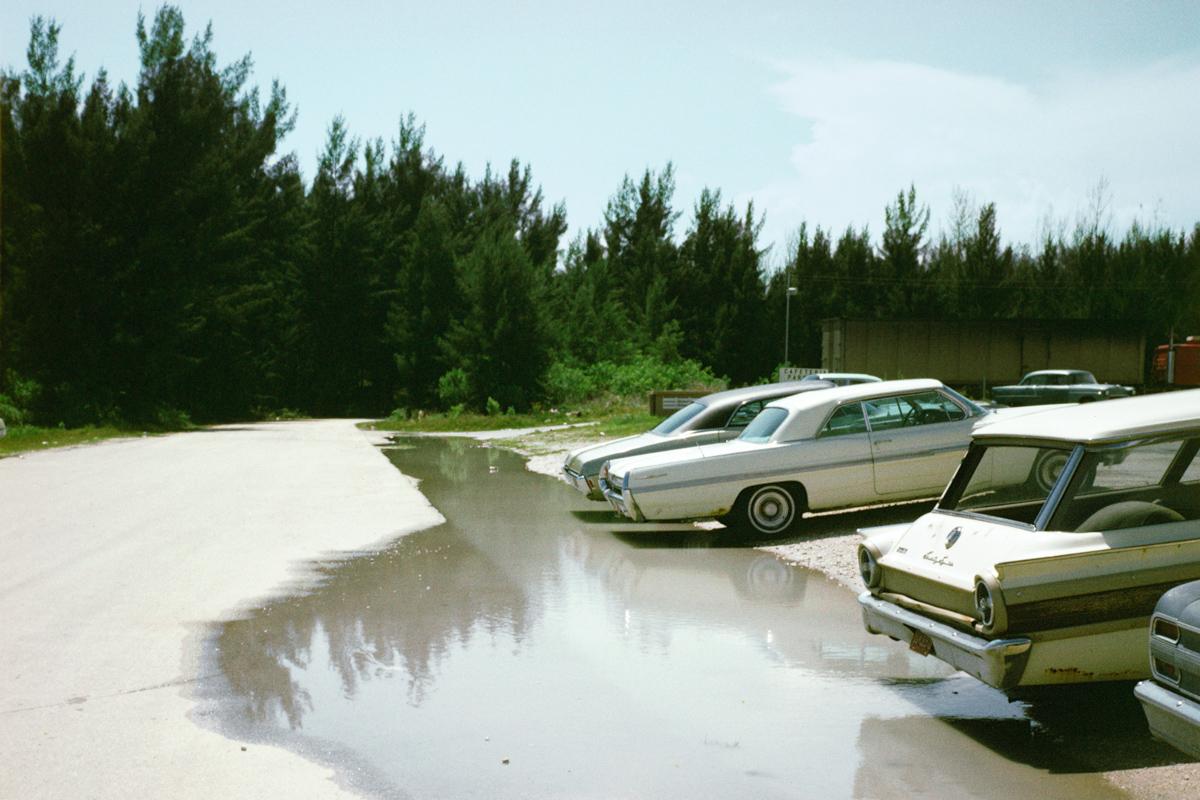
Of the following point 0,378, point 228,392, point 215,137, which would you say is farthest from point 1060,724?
point 228,392

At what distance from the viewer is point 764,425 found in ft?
41.4

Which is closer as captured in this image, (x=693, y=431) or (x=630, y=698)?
(x=630, y=698)

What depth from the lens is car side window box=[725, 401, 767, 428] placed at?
14.7 m

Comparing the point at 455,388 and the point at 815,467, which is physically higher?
the point at 455,388

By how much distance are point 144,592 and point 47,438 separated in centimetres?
2346

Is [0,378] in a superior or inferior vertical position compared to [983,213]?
inferior

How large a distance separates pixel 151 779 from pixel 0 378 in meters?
40.4

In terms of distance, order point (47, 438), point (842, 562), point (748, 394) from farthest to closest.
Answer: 1. point (47, 438)
2. point (748, 394)
3. point (842, 562)

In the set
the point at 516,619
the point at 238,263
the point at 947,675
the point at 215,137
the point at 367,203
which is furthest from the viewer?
the point at 367,203

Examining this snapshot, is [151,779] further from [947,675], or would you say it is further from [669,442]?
[669,442]

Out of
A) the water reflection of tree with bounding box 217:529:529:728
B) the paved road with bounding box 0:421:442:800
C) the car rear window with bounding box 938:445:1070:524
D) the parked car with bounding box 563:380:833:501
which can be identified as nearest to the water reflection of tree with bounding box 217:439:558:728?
the water reflection of tree with bounding box 217:529:529:728

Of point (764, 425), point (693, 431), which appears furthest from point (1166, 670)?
point (693, 431)

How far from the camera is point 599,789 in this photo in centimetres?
483

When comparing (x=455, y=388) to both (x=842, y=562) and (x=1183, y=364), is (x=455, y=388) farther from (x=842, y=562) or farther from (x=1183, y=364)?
(x=842, y=562)
